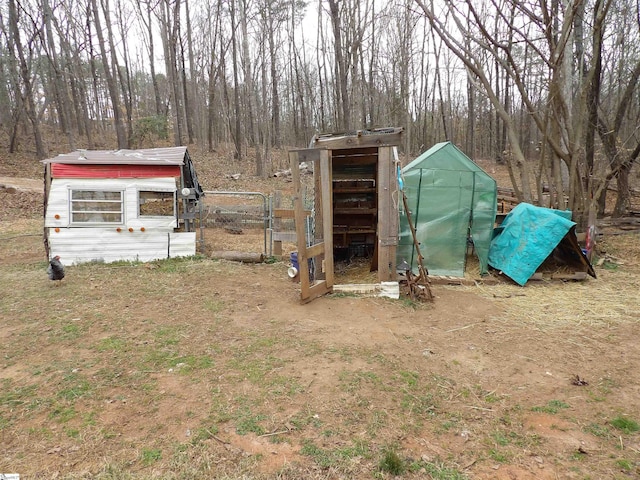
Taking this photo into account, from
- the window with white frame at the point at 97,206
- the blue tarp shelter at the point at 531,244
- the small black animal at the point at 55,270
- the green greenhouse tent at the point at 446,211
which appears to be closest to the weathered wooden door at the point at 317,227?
the green greenhouse tent at the point at 446,211

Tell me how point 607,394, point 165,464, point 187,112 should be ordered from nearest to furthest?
point 165,464 < point 607,394 < point 187,112

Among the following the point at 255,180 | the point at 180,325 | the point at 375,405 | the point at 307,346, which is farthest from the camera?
the point at 255,180

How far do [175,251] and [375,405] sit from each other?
6.60 metres

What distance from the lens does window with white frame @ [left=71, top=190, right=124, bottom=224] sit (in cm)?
795

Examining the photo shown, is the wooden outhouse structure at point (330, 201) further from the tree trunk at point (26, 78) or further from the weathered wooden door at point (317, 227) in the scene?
the tree trunk at point (26, 78)

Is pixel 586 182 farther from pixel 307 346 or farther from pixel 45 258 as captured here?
pixel 45 258

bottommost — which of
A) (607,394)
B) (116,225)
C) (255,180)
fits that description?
(607,394)

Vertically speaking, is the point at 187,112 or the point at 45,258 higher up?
the point at 187,112

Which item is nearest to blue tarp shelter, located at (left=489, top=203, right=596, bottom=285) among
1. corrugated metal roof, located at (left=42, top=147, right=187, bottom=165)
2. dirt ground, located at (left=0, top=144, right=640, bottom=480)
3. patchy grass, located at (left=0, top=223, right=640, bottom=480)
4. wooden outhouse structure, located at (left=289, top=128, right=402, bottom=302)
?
dirt ground, located at (left=0, top=144, right=640, bottom=480)

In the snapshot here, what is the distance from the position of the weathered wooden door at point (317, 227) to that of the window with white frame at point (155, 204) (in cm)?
424

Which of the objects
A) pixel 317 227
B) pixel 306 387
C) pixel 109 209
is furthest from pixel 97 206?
pixel 306 387

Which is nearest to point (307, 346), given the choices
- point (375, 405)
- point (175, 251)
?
point (375, 405)

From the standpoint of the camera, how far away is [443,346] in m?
4.30

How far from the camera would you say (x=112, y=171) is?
8.10 metres
